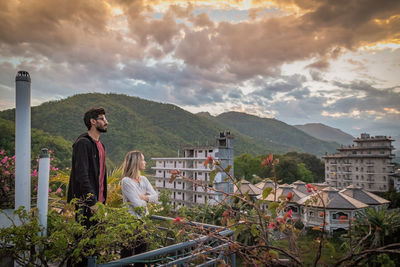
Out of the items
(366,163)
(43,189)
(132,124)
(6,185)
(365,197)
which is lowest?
(365,197)

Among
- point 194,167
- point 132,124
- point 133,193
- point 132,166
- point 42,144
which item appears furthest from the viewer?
point 132,124

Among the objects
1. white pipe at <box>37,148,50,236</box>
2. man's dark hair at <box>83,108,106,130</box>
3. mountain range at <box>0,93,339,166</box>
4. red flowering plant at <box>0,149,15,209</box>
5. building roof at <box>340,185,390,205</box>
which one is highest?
mountain range at <box>0,93,339,166</box>

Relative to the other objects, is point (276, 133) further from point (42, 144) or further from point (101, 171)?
point (101, 171)

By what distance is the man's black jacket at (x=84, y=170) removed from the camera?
2.20 meters

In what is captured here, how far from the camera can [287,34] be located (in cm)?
1154

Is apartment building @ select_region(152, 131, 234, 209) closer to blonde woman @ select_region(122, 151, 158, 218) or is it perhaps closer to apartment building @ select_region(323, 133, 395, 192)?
apartment building @ select_region(323, 133, 395, 192)

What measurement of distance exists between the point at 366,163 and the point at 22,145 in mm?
41358

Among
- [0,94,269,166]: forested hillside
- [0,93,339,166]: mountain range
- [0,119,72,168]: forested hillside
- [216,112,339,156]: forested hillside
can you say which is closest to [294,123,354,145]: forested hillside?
[216,112,339,156]: forested hillside

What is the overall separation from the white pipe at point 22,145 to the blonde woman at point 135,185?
0.99 meters

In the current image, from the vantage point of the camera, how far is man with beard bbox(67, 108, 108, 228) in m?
2.14

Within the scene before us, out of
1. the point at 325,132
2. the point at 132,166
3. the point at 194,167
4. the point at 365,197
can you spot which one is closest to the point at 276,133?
the point at 325,132

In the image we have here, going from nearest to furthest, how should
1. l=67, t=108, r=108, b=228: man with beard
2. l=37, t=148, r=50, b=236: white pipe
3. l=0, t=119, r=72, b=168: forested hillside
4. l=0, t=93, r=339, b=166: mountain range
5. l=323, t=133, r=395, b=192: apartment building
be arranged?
l=37, t=148, r=50, b=236: white pipe < l=67, t=108, r=108, b=228: man with beard < l=0, t=119, r=72, b=168: forested hillside < l=323, t=133, r=395, b=192: apartment building < l=0, t=93, r=339, b=166: mountain range

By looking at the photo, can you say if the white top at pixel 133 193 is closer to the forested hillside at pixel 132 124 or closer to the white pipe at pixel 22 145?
the white pipe at pixel 22 145

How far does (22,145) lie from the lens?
1.82 metres
